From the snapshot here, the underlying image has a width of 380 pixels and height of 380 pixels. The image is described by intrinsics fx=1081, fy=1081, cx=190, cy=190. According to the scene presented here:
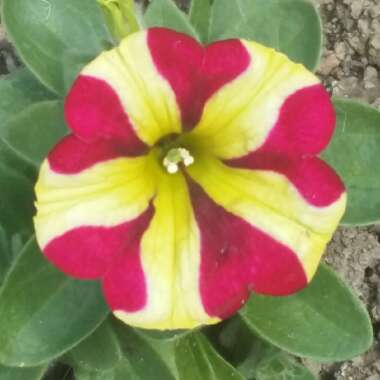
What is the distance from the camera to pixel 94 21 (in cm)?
230

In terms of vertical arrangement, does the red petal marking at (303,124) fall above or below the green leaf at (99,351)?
above

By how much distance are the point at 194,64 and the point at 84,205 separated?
0.30m

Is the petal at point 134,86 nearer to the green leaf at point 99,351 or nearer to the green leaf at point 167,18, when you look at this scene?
the green leaf at point 167,18

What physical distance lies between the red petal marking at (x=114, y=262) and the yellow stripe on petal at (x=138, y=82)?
17 centimetres

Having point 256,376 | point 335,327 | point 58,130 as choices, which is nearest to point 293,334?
point 335,327

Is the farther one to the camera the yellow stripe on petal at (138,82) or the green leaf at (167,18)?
the green leaf at (167,18)

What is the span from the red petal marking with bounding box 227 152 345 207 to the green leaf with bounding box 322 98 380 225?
0.32 meters

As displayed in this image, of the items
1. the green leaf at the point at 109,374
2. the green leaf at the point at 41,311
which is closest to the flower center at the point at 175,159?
the green leaf at the point at 41,311

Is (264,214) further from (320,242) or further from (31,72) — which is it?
(31,72)

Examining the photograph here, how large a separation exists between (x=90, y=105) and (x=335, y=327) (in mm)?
721

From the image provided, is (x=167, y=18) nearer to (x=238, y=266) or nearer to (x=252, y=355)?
(x=238, y=266)

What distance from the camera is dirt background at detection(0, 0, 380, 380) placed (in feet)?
8.38

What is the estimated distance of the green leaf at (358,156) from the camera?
2.17 meters

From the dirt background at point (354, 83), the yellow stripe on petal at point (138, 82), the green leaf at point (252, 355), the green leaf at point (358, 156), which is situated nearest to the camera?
the yellow stripe on petal at point (138, 82)
